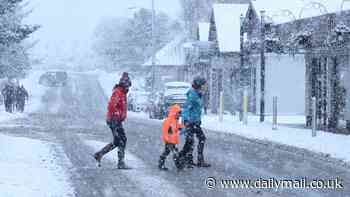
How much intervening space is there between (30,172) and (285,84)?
2970 cm

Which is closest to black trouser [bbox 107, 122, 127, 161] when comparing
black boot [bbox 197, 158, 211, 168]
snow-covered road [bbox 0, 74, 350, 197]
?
snow-covered road [bbox 0, 74, 350, 197]

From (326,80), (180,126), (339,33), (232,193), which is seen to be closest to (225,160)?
(180,126)

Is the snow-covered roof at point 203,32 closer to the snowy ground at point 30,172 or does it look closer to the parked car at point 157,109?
the parked car at point 157,109

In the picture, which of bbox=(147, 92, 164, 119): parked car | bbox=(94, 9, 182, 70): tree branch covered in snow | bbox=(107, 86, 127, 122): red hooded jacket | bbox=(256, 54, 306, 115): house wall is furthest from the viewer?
bbox=(94, 9, 182, 70): tree branch covered in snow

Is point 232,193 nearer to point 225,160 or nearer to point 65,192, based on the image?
point 65,192

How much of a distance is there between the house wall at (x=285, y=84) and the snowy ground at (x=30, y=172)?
2354 cm

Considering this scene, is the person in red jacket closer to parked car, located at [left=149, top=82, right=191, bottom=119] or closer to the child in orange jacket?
the child in orange jacket

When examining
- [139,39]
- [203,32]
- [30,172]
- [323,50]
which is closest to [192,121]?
[30,172]

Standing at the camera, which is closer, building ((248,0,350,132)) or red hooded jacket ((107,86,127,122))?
red hooded jacket ((107,86,127,122))

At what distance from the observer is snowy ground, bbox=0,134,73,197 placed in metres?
11.4

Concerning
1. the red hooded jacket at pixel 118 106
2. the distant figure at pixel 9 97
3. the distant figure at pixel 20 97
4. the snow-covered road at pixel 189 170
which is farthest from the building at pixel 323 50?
the distant figure at pixel 20 97

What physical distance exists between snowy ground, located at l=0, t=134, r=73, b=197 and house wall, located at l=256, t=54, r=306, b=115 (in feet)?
77.2

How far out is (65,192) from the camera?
11.5 m

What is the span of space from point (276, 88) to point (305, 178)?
28756mm
